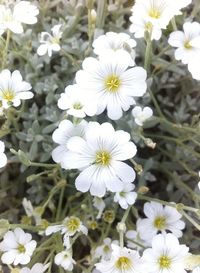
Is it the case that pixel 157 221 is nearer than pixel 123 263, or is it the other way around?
pixel 123 263

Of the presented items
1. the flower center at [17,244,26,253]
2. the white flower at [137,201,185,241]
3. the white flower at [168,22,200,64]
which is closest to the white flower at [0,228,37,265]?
the flower center at [17,244,26,253]

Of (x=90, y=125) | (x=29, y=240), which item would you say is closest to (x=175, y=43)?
(x=90, y=125)

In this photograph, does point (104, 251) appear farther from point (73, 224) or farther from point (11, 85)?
point (11, 85)

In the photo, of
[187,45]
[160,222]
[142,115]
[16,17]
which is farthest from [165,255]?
[16,17]

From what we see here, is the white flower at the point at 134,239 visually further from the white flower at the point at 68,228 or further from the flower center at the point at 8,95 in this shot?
the flower center at the point at 8,95

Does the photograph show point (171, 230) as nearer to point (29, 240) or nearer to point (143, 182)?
point (143, 182)

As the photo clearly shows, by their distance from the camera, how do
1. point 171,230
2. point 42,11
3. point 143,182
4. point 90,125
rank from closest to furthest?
1. point 90,125
2. point 171,230
3. point 143,182
4. point 42,11
